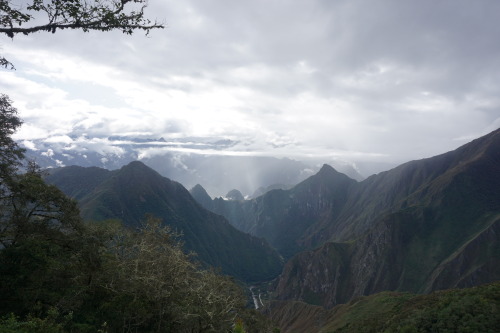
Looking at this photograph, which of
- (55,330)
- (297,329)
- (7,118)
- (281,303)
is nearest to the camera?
(55,330)

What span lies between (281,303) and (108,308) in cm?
18421

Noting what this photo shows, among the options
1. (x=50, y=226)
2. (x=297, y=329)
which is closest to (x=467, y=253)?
(x=297, y=329)

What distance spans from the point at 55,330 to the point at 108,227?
52.3 feet

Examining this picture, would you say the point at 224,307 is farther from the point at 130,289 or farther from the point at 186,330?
the point at 130,289

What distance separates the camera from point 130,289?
72.1ft

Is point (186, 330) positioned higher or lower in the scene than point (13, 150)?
lower

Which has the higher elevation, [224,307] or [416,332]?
[224,307]

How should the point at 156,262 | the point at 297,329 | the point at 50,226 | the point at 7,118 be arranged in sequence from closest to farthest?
the point at 156,262 < the point at 50,226 < the point at 7,118 < the point at 297,329

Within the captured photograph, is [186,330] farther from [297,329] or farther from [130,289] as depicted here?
[297,329]

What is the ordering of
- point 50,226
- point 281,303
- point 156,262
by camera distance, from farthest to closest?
point 281,303, point 50,226, point 156,262

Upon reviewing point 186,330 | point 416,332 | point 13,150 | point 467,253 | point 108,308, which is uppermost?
point 13,150

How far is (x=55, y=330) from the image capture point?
46.4ft

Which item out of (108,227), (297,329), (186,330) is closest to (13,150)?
(108,227)

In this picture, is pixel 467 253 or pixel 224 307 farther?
pixel 467 253
